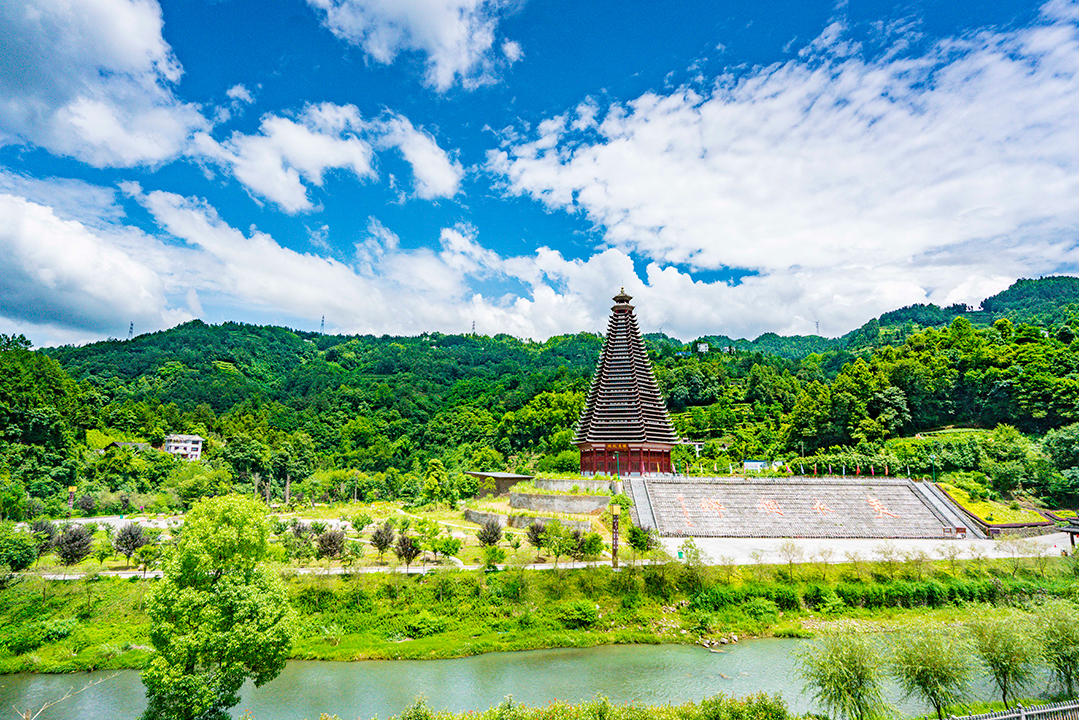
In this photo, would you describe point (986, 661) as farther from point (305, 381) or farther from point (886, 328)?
point (886, 328)

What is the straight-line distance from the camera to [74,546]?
1065 inches

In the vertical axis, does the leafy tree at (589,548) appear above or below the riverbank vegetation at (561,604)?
above

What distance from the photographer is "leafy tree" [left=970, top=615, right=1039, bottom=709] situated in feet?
47.2

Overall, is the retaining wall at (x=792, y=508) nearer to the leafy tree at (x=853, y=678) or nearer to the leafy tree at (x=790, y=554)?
the leafy tree at (x=790, y=554)

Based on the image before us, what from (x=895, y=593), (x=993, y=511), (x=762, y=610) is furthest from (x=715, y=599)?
(x=993, y=511)

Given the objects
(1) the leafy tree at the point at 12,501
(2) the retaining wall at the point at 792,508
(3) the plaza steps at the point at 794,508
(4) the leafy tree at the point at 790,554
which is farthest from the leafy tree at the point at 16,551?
(4) the leafy tree at the point at 790,554

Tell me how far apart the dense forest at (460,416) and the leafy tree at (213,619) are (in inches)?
1349

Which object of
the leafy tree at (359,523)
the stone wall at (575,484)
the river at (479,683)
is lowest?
the river at (479,683)

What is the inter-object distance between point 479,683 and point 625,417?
29.2 metres

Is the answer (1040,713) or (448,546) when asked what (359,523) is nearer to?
(448,546)

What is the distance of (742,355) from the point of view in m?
102

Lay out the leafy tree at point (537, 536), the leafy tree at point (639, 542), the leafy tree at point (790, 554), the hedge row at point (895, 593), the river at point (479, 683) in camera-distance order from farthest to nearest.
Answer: the leafy tree at point (537, 536), the leafy tree at point (639, 542), the leafy tree at point (790, 554), the hedge row at point (895, 593), the river at point (479, 683)

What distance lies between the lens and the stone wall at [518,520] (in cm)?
3362

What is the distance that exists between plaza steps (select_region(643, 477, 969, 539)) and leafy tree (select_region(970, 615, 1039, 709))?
749 inches
